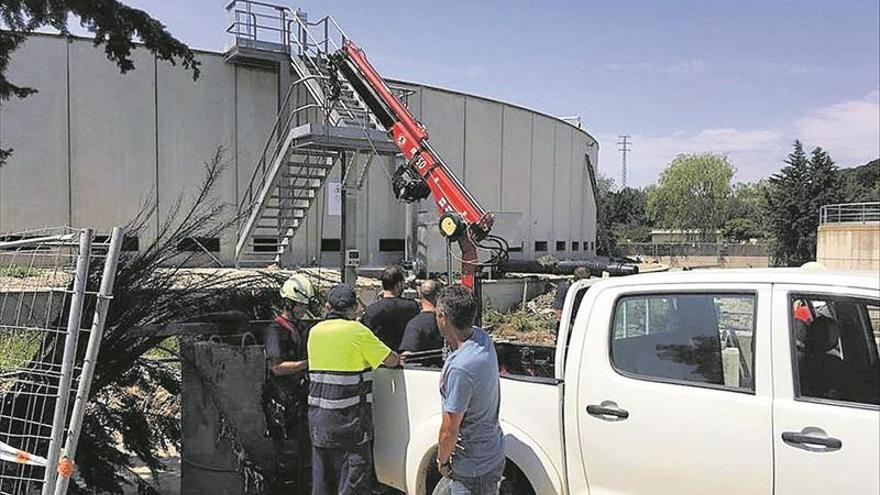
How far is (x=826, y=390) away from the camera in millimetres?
3256

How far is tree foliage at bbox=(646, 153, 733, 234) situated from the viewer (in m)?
68.7

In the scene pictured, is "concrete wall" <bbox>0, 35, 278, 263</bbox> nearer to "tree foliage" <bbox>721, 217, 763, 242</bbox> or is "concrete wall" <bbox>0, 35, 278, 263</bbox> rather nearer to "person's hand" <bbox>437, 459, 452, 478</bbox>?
"person's hand" <bbox>437, 459, 452, 478</bbox>

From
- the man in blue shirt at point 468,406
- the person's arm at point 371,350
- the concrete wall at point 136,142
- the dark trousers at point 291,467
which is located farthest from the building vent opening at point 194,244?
the concrete wall at point 136,142

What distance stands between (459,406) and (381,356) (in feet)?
3.73

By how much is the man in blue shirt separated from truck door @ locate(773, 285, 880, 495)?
4.35ft

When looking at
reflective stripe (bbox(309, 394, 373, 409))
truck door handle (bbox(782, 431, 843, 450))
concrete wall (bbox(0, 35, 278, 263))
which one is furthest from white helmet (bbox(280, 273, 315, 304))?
concrete wall (bbox(0, 35, 278, 263))

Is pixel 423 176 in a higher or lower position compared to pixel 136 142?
lower

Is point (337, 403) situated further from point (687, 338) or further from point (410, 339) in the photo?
point (687, 338)

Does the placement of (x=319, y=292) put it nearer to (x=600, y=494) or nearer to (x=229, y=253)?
(x=600, y=494)

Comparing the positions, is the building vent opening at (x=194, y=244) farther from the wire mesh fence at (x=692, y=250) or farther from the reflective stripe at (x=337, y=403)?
the wire mesh fence at (x=692, y=250)

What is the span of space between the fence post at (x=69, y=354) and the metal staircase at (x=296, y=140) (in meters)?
8.37

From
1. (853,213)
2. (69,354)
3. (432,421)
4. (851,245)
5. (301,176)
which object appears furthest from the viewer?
(853,213)

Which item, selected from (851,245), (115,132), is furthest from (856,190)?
(115,132)

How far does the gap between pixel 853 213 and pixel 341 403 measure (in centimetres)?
3806
